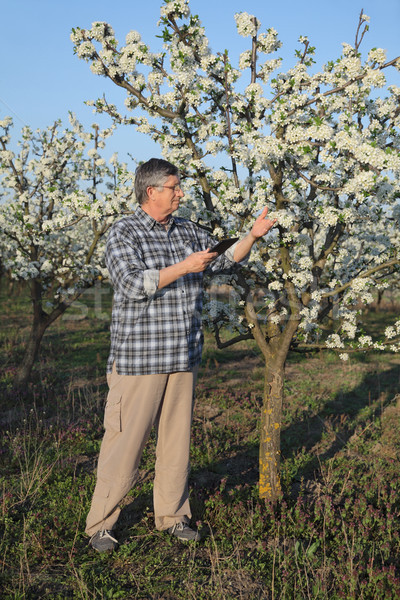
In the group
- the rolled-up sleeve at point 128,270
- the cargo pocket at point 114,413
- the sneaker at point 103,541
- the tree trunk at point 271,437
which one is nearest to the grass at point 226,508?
the sneaker at point 103,541

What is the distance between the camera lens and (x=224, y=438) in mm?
6645

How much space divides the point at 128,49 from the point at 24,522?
441 centimetres

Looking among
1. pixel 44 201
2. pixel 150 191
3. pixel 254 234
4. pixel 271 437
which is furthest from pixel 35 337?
pixel 254 234

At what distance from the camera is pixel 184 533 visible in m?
3.98

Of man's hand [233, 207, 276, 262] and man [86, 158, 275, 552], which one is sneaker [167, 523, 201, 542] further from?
man's hand [233, 207, 276, 262]

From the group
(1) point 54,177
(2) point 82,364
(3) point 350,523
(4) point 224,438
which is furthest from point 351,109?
(2) point 82,364

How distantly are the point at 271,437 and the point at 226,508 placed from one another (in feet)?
2.57

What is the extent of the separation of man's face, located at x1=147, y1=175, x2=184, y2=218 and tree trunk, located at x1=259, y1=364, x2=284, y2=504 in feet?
6.38

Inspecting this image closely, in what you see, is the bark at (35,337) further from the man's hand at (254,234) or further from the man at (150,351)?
the man's hand at (254,234)

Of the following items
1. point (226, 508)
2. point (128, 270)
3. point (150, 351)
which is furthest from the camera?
point (226, 508)

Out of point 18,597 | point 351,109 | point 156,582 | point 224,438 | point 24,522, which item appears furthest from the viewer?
point 224,438

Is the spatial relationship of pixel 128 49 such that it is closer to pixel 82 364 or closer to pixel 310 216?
pixel 310 216

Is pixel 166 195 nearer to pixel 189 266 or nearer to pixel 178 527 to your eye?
pixel 189 266

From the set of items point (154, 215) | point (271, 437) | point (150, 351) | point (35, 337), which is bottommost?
point (271, 437)
